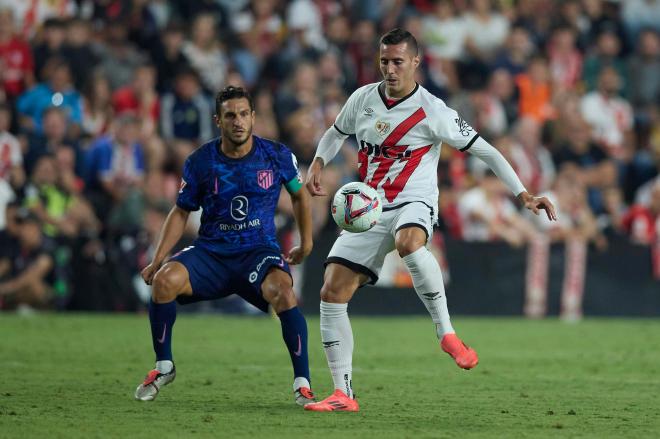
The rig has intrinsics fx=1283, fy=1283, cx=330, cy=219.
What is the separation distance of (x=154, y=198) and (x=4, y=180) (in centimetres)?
190

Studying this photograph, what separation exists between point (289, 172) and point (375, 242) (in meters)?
0.79

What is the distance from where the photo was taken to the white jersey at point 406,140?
834cm

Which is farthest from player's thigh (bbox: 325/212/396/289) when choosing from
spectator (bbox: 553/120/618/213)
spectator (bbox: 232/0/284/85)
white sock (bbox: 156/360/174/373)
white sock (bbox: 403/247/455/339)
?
spectator (bbox: 553/120/618/213)

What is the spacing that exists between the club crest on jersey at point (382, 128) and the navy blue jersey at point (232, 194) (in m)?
0.70

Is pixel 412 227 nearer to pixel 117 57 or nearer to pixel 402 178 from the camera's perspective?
pixel 402 178

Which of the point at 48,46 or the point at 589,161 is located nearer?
the point at 48,46

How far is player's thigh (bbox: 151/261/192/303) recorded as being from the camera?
8297 mm

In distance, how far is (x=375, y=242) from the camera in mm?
8367

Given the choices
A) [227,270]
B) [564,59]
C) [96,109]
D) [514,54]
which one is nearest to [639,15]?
[564,59]

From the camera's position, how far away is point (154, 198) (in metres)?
16.6

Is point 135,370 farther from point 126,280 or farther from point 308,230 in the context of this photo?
point 126,280

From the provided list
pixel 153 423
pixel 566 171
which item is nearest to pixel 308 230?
pixel 153 423

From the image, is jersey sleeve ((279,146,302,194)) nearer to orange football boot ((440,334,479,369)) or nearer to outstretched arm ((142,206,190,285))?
outstretched arm ((142,206,190,285))

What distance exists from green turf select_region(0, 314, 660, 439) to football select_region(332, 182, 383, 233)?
119cm
